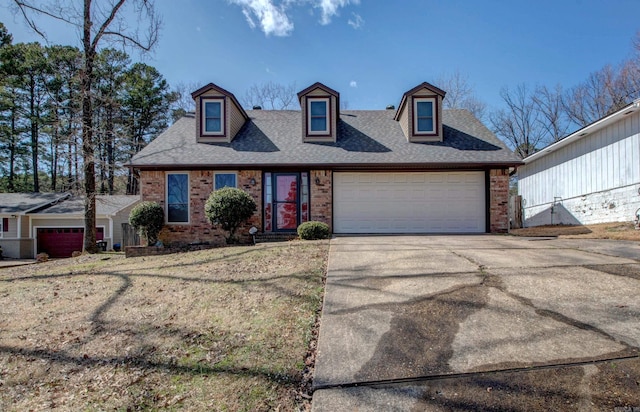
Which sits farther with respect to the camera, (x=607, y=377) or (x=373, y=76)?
(x=373, y=76)

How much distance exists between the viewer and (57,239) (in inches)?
774

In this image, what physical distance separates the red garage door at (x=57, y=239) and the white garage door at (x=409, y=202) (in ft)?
53.1

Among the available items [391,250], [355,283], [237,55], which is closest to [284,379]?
[355,283]

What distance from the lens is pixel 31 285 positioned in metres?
5.67

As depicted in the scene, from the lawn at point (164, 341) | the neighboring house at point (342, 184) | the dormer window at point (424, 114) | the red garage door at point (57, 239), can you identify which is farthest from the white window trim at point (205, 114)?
the red garage door at point (57, 239)

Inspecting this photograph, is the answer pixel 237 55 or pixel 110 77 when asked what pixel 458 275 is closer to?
pixel 237 55

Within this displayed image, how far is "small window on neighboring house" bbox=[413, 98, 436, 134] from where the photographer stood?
11.8 m

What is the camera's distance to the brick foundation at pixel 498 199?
10633 mm

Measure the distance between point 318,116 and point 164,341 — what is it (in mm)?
9939

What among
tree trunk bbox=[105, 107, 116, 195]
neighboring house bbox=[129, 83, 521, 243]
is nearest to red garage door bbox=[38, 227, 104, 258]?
tree trunk bbox=[105, 107, 116, 195]

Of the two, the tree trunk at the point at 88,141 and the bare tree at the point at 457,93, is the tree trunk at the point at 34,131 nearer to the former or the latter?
the tree trunk at the point at 88,141

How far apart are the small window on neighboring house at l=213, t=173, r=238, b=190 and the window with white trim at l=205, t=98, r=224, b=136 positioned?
5.92 feet

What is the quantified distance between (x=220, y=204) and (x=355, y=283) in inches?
233

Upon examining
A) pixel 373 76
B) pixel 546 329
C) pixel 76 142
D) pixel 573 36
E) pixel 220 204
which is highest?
pixel 573 36
